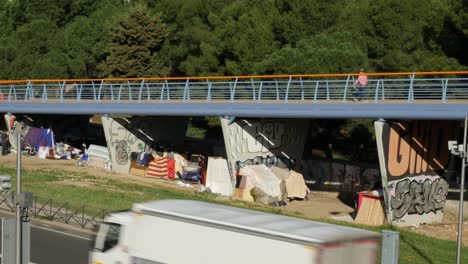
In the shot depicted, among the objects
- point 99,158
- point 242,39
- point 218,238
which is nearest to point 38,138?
point 99,158

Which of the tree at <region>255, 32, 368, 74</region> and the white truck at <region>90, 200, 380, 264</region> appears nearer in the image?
the white truck at <region>90, 200, 380, 264</region>

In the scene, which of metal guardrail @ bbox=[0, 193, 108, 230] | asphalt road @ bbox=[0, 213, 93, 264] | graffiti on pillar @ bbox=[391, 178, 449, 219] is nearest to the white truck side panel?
asphalt road @ bbox=[0, 213, 93, 264]

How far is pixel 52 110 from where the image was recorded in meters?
48.6

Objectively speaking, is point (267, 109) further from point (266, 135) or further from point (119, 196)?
point (119, 196)

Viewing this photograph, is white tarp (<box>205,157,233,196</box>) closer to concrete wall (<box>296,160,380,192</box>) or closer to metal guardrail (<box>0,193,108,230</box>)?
concrete wall (<box>296,160,380,192</box>)

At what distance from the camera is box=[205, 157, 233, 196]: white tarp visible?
130 feet

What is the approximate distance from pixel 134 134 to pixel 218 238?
110 feet

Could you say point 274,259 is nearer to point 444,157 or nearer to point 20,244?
point 20,244

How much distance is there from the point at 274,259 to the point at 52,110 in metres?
38.0

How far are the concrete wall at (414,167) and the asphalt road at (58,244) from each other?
13.9m

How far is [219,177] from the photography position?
40.3 meters

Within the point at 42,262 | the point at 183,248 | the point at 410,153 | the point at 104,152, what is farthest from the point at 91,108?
the point at 183,248

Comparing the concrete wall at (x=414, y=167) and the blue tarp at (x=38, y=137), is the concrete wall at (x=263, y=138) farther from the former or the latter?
the blue tarp at (x=38, y=137)

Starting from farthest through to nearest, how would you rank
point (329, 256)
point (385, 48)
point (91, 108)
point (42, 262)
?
point (385, 48), point (91, 108), point (42, 262), point (329, 256)
